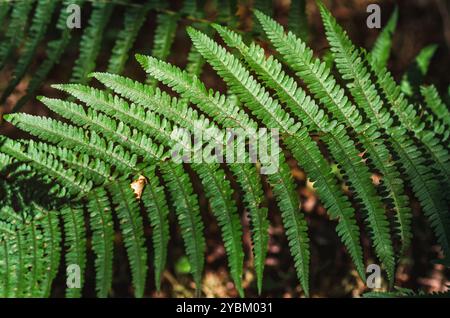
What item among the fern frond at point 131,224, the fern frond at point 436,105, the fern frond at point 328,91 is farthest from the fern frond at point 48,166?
the fern frond at point 436,105

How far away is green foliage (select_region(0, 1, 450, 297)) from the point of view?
1.83 m

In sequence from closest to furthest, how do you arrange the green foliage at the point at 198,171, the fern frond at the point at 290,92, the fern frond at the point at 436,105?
1. the green foliage at the point at 198,171
2. the fern frond at the point at 290,92
3. the fern frond at the point at 436,105

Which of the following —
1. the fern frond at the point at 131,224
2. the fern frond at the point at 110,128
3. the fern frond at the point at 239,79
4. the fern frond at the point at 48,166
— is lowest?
the fern frond at the point at 131,224

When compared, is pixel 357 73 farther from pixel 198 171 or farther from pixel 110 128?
pixel 110 128

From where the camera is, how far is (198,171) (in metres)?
1.89

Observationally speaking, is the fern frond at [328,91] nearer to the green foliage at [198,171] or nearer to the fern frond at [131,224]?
the green foliage at [198,171]

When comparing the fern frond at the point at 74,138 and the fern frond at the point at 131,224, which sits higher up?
the fern frond at the point at 74,138

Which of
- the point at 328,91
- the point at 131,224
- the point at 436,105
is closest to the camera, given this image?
the point at 131,224

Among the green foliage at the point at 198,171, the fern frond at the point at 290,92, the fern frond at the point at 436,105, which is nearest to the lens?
the green foliage at the point at 198,171

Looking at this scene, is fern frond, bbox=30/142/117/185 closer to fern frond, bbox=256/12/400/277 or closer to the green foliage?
the green foliage

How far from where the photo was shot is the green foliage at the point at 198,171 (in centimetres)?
183

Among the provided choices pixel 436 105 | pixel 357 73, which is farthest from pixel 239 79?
pixel 436 105

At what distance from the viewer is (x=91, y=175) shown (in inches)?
75.2
